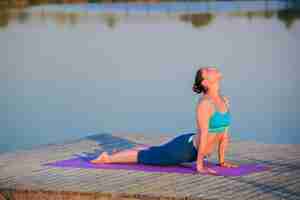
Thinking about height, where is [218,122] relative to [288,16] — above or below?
above

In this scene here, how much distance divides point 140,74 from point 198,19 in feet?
57.0

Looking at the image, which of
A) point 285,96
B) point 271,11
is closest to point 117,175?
point 285,96

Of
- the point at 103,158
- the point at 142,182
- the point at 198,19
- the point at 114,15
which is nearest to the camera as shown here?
the point at 142,182

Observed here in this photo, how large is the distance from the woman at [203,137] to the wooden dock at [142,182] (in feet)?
1.07

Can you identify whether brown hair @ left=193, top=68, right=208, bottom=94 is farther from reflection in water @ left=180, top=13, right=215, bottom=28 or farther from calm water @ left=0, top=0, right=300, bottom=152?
reflection in water @ left=180, top=13, right=215, bottom=28

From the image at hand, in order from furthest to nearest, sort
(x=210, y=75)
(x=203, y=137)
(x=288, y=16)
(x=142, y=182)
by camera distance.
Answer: (x=288, y=16) < (x=210, y=75) < (x=203, y=137) < (x=142, y=182)

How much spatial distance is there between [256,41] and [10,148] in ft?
54.8

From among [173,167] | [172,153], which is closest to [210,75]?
[172,153]

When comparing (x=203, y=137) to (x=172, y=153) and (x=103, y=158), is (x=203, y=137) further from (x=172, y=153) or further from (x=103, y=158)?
(x=103, y=158)

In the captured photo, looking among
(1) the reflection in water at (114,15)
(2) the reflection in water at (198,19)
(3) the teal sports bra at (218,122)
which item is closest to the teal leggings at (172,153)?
(3) the teal sports bra at (218,122)

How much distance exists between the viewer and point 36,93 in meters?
20.4

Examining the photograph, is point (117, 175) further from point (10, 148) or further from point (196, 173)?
point (10, 148)

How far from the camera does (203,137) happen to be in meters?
9.89

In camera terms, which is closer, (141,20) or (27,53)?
(27,53)
